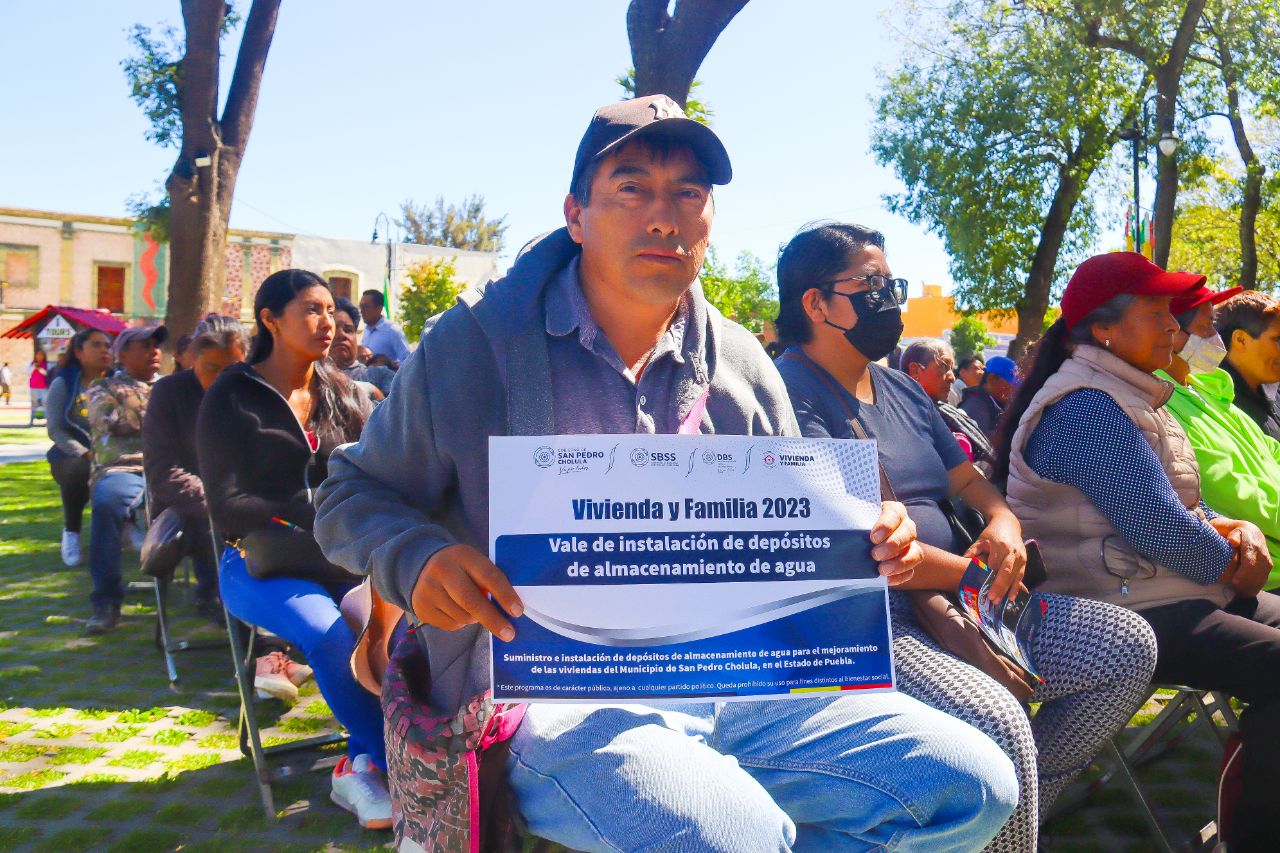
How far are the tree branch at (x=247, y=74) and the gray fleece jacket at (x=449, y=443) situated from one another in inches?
405

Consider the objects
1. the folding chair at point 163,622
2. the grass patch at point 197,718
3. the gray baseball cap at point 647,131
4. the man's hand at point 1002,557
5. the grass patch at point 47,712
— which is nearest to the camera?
the gray baseball cap at point 647,131

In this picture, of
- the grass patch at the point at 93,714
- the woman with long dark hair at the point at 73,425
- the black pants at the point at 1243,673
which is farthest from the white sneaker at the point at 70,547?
the black pants at the point at 1243,673

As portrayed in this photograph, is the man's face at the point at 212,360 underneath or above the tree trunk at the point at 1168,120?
underneath

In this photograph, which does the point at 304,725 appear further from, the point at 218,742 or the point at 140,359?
the point at 140,359

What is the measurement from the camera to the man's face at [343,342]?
692 centimetres

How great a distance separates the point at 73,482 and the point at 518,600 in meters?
8.14

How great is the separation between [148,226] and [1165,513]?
13.1 m

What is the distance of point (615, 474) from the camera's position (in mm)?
1670

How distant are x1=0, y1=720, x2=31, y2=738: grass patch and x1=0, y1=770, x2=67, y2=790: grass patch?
1.94ft

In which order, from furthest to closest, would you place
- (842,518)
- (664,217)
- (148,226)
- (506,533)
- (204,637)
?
1. (148,226)
2. (204,637)
3. (664,217)
4. (842,518)
5. (506,533)

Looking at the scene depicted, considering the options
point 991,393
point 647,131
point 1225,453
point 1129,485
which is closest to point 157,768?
point 647,131

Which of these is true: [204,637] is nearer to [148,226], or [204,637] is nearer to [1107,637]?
[1107,637]

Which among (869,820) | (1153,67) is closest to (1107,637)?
(869,820)

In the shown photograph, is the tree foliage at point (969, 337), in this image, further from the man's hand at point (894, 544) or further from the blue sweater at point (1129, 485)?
the man's hand at point (894, 544)
